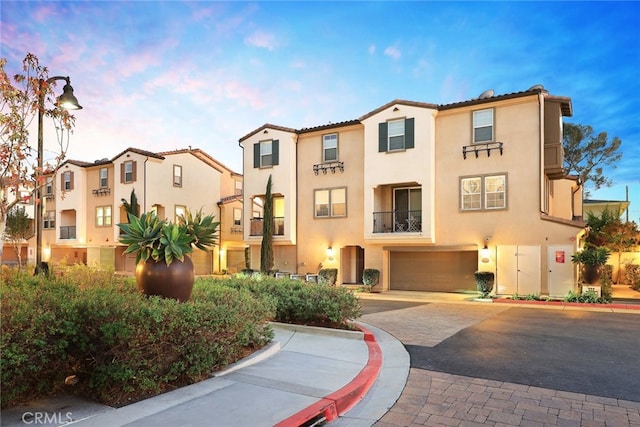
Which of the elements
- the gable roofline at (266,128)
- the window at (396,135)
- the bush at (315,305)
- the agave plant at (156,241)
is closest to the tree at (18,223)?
the gable roofline at (266,128)

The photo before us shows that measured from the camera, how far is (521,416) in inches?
193

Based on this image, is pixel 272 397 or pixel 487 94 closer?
pixel 272 397

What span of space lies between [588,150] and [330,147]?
2193 cm

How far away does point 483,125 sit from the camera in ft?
62.4

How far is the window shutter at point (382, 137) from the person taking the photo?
Result: 20812mm

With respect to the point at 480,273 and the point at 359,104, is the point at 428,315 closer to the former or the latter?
the point at 480,273

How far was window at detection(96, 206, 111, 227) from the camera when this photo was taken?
1289 inches

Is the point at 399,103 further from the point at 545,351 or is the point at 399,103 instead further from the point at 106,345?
the point at 106,345

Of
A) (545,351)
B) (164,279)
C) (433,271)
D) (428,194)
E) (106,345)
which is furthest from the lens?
(433,271)

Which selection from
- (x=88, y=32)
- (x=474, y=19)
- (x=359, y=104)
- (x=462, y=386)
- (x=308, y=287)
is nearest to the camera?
(x=462, y=386)

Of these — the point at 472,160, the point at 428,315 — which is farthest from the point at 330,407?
the point at 472,160

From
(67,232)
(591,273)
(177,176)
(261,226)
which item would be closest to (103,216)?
(67,232)

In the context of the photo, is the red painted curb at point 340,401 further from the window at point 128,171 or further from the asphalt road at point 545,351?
the window at point 128,171

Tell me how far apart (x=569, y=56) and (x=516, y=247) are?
395 inches
